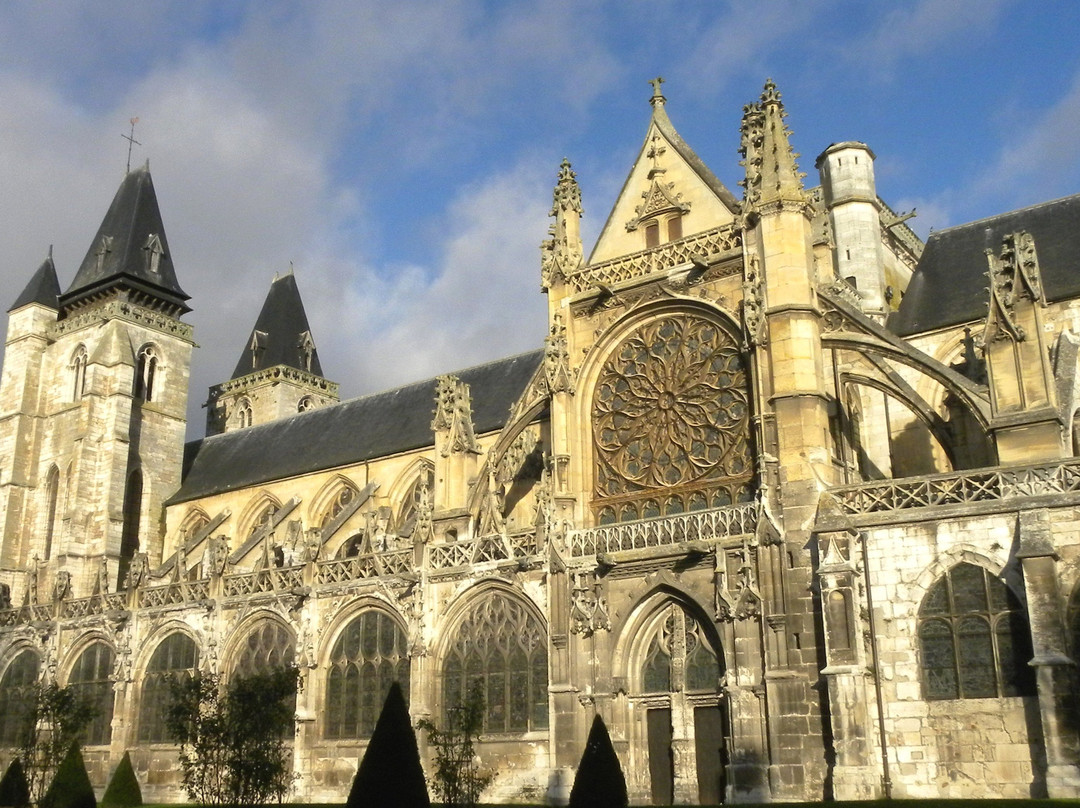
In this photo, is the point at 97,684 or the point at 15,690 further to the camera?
the point at 15,690

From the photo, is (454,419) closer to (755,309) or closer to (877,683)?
(755,309)

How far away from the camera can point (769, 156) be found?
843 inches

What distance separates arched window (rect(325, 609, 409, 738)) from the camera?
23141mm

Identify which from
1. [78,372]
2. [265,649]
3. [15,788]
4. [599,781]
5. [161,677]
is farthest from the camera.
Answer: [78,372]

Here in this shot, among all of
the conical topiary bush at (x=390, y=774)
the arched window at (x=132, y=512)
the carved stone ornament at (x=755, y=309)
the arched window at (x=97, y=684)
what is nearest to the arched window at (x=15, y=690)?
the arched window at (x=97, y=684)

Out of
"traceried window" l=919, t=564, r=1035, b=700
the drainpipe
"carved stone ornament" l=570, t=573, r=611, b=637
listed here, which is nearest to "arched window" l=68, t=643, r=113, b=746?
"carved stone ornament" l=570, t=573, r=611, b=637

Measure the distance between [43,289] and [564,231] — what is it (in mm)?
23590

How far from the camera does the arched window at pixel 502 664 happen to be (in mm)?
21000

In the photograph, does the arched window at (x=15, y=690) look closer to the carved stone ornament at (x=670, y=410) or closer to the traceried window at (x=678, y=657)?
the carved stone ornament at (x=670, y=410)

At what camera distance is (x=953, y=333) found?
24375mm

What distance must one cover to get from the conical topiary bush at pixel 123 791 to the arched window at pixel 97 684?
4.34m

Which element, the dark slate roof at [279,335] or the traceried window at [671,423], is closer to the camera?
the traceried window at [671,423]

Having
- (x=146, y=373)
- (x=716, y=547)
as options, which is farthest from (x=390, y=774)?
(x=146, y=373)

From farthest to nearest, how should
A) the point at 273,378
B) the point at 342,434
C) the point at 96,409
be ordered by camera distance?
the point at 273,378
the point at 342,434
the point at 96,409
